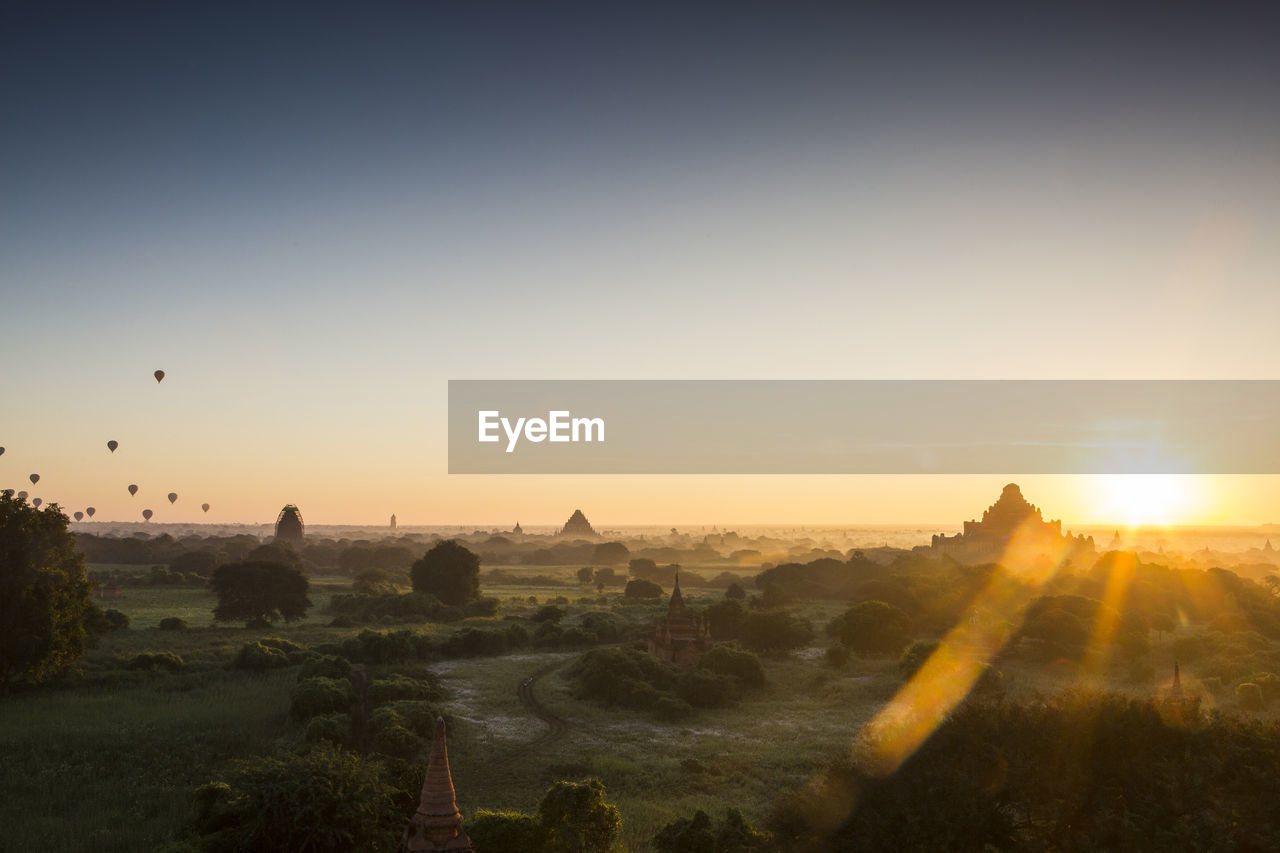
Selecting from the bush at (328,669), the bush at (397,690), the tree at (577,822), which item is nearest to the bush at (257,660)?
the bush at (328,669)

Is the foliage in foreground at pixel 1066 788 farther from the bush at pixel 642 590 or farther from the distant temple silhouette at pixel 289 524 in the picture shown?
the distant temple silhouette at pixel 289 524

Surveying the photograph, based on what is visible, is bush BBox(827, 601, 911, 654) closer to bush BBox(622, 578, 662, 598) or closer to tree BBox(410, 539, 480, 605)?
bush BBox(622, 578, 662, 598)

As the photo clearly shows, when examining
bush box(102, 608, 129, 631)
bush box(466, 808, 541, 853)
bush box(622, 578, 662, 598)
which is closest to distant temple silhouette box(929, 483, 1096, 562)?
bush box(622, 578, 662, 598)

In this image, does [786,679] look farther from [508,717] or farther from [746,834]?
[746,834]

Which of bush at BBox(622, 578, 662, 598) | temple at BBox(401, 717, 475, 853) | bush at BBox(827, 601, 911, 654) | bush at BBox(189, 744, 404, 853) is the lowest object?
bush at BBox(622, 578, 662, 598)

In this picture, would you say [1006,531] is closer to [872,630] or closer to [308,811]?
[872,630]

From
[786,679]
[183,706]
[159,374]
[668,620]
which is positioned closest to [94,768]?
[183,706]
